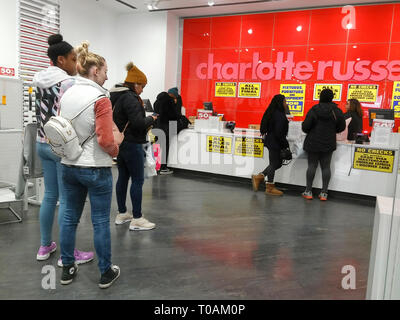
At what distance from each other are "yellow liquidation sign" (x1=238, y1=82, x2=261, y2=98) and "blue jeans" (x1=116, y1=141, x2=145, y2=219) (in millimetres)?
4917

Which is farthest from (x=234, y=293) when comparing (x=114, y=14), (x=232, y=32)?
(x=114, y=14)

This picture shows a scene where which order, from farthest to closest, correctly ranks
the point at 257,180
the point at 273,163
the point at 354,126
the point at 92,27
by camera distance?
1. the point at 92,27
2. the point at 354,126
3. the point at 257,180
4. the point at 273,163

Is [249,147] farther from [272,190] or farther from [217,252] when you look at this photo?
[217,252]

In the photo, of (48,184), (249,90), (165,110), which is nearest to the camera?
(48,184)

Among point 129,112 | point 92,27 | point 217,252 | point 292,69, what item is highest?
point 92,27

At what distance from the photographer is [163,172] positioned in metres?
6.38

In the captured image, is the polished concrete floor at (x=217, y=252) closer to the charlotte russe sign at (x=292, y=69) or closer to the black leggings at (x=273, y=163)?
the black leggings at (x=273, y=163)

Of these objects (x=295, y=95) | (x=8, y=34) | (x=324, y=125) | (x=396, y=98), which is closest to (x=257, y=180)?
(x=324, y=125)

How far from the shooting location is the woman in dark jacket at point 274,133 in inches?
196

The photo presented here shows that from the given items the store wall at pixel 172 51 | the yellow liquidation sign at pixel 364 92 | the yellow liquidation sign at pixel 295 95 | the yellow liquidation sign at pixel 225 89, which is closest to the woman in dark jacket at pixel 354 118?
the yellow liquidation sign at pixel 364 92

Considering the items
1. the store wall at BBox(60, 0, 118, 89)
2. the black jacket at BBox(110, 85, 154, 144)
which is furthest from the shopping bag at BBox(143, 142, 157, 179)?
the store wall at BBox(60, 0, 118, 89)

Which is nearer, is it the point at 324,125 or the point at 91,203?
the point at 91,203

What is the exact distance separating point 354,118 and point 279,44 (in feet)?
8.25

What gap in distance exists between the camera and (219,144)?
6.00 m
